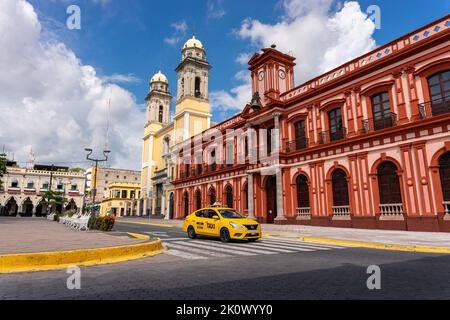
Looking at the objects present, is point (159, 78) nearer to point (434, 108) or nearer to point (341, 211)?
point (341, 211)

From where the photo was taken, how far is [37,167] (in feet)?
242

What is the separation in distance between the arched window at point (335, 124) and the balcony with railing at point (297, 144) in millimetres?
2014

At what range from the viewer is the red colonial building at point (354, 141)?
1495 centimetres

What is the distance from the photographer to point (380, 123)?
57.2 ft

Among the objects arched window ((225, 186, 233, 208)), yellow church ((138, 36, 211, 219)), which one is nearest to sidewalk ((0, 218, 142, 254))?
arched window ((225, 186, 233, 208))

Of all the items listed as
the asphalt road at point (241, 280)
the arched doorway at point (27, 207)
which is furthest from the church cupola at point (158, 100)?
the asphalt road at point (241, 280)

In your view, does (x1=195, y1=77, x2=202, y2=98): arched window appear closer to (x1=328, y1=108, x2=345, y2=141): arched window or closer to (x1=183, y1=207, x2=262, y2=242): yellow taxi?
(x1=328, y1=108, x2=345, y2=141): arched window

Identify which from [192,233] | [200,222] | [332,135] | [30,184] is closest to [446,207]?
[332,135]

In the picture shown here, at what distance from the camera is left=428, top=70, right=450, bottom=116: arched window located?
48.4 ft

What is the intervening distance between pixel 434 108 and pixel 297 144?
925 centimetres

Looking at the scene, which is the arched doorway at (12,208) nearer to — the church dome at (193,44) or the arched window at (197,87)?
the arched window at (197,87)

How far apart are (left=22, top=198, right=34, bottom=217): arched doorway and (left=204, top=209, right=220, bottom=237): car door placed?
65.3 meters
